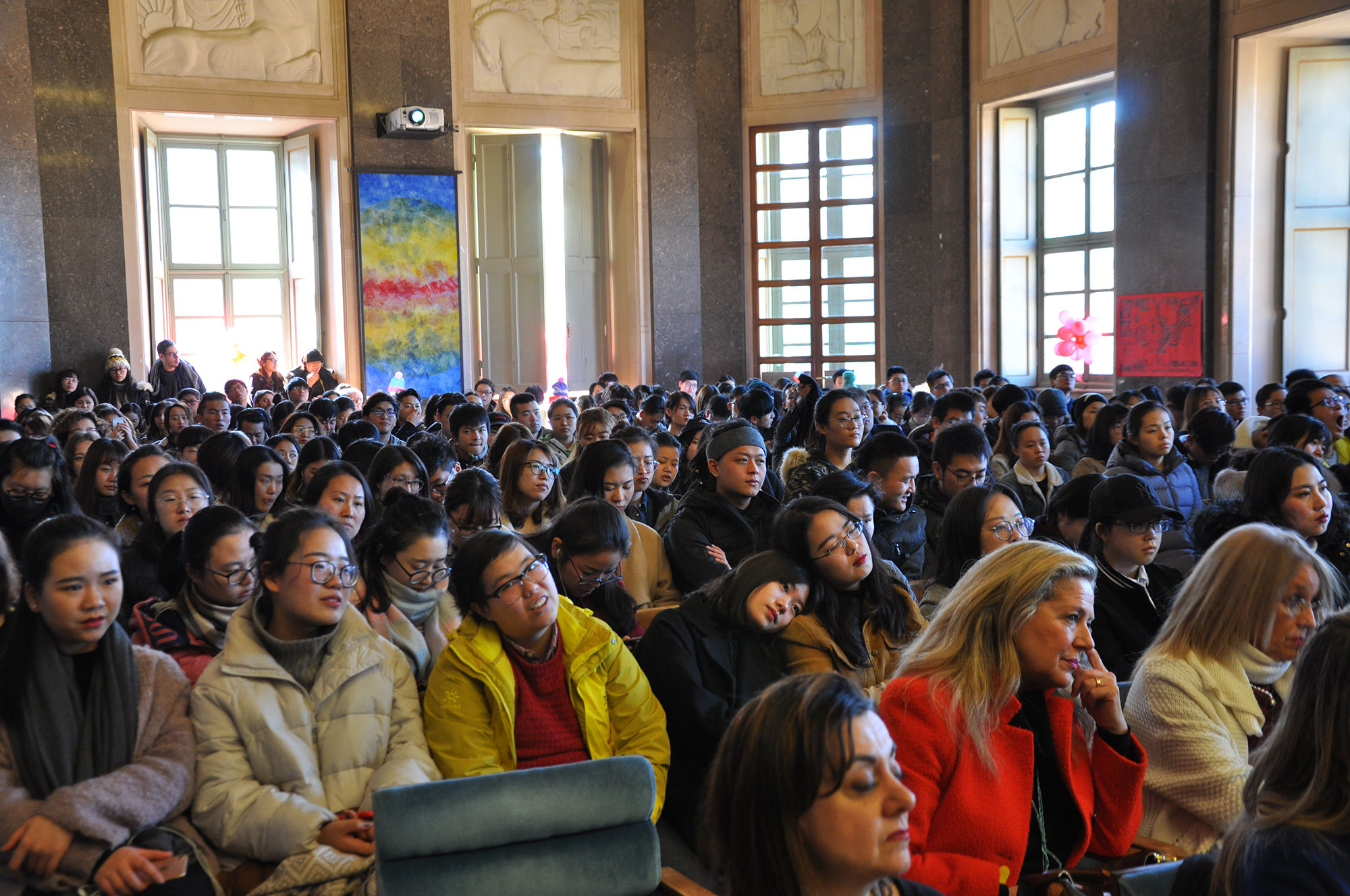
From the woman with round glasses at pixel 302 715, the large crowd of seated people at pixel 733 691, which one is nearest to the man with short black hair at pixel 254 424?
the large crowd of seated people at pixel 733 691

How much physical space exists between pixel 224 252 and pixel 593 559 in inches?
539

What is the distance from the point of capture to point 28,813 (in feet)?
8.18

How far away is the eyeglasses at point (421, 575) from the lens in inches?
141

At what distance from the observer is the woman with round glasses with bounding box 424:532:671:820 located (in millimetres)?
2920

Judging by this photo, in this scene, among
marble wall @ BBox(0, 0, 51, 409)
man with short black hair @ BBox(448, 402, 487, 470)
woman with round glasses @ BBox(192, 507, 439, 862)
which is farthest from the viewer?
marble wall @ BBox(0, 0, 51, 409)

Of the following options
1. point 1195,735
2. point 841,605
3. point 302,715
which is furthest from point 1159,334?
point 302,715

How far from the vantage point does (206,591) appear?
3322mm

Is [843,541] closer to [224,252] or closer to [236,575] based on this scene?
[236,575]

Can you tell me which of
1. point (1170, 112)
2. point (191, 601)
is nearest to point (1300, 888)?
point (191, 601)

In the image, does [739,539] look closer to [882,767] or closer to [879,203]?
[882,767]

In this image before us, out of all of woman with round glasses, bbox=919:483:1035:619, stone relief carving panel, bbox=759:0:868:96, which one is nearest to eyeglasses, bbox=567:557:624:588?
woman with round glasses, bbox=919:483:1035:619

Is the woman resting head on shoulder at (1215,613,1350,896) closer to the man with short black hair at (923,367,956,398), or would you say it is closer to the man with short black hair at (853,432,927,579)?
the man with short black hair at (853,432,927,579)

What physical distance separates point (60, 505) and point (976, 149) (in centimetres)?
1235

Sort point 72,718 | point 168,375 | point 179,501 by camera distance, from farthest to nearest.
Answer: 1. point 168,375
2. point 179,501
3. point 72,718
